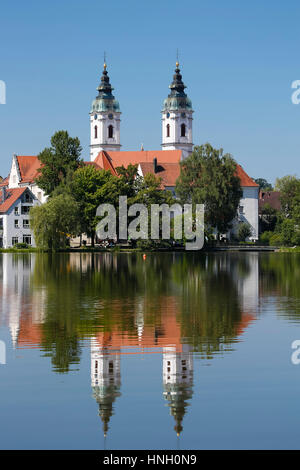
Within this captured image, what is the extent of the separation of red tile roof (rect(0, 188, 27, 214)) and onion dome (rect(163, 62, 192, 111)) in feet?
153

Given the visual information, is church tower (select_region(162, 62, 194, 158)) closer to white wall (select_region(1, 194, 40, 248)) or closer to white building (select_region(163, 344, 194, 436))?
white wall (select_region(1, 194, 40, 248))

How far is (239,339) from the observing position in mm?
18141

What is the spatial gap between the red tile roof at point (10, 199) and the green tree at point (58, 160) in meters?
3.07

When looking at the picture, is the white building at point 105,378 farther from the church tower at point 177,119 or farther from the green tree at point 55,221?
the church tower at point 177,119

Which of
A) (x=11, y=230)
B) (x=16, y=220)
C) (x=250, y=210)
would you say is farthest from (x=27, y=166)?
(x=250, y=210)

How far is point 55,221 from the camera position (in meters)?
87.4

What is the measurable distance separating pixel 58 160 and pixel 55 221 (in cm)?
1647

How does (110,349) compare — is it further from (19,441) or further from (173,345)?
(19,441)

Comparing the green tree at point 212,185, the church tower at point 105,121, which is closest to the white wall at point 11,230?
the green tree at point 212,185

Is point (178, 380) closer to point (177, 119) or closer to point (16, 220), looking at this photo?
point (16, 220)

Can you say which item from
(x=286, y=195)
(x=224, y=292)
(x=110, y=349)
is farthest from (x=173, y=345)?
(x=286, y=195)

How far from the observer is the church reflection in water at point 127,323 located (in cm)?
1368
